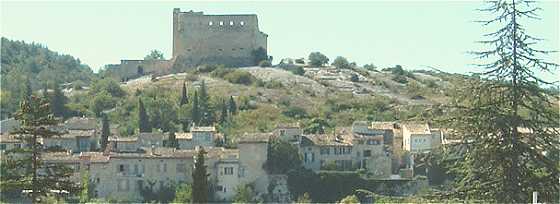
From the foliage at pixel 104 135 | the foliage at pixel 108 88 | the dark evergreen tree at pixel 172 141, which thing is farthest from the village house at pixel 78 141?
the foliage at pixel 108 88

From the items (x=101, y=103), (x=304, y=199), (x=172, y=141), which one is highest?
(x=101, y=103)

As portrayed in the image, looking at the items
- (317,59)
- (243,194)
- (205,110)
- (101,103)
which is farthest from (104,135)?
(317,59)

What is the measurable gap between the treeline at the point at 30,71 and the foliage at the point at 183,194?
2006 cm

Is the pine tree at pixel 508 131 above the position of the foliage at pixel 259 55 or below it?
below

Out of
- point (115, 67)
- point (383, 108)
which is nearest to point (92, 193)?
point (383, 108)

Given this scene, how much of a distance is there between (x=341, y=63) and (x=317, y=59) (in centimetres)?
273

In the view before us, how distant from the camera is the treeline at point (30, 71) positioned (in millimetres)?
72625

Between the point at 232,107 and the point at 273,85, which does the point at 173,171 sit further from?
the point at 273,85

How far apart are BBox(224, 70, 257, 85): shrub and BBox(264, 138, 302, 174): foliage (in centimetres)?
2715

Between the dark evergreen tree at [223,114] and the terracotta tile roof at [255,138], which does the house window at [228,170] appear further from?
the dark evergreen tree at [223,114]

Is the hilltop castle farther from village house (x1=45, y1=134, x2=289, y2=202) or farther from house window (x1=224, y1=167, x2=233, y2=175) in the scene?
house window (x1=224, y1=167, x2=233, y2=175)

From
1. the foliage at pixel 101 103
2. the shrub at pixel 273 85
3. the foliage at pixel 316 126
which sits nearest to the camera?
the foliage at pixel 316 126

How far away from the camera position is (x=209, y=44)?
3568 inches

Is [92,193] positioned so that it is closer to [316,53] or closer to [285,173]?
[285,173]
